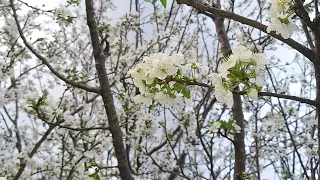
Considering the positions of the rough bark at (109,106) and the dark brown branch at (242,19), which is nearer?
the dark brown branch at (242,19)

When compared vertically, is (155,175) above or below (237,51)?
above

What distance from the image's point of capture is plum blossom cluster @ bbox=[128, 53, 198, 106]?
122cm

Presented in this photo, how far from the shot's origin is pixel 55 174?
4.57 m

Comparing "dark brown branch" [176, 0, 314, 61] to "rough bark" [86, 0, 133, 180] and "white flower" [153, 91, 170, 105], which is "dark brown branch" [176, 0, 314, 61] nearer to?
"white flower" [153, 91, 170, 105]

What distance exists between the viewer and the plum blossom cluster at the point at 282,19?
3.84 ft

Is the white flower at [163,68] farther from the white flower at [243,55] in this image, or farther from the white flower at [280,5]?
the white flower at [280,5]

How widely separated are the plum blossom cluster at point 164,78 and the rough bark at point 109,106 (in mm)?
928

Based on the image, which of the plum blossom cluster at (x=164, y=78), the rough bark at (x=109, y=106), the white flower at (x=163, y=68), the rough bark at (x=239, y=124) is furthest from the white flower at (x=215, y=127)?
the white flower at (x=163, y=68)

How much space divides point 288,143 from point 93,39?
316 centimetres

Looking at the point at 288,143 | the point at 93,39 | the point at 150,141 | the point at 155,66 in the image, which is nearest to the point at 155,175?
the point at 150,141

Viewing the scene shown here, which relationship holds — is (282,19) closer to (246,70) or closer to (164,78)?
(246,70)

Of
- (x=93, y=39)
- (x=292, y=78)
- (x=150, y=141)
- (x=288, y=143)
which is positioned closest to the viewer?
(x=93, y=39)

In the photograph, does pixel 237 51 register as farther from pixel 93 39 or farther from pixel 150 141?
pixel 150 141

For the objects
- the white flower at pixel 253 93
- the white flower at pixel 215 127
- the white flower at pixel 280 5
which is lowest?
the white flower at pixel 253 93
